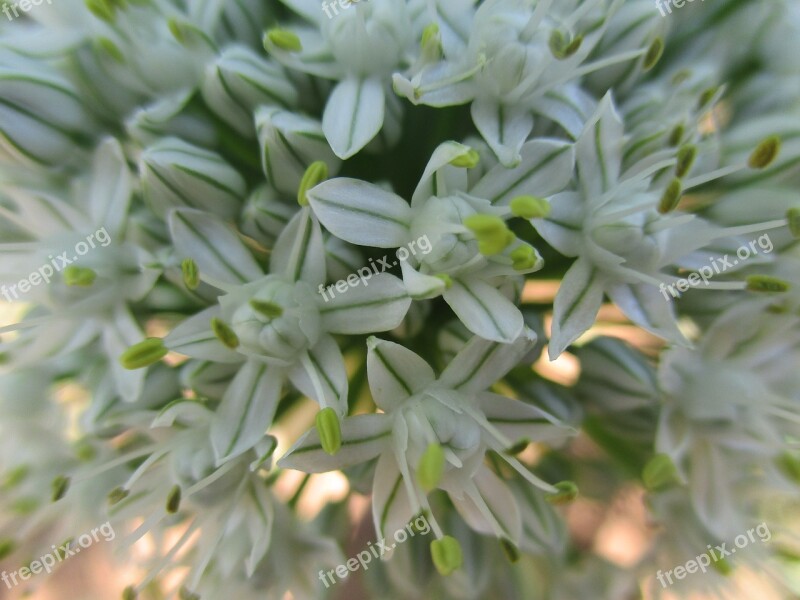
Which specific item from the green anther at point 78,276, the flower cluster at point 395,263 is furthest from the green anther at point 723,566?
the green anther at point 78,276

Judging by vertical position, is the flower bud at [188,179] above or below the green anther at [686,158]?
above

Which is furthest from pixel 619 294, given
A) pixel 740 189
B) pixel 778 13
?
pixel 778 13

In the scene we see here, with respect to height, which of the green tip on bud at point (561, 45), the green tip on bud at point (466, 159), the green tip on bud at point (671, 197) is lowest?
the green tip on bud at point (671, 197)

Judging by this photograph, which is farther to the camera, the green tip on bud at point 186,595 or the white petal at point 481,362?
the green tip on bud at point 186,595

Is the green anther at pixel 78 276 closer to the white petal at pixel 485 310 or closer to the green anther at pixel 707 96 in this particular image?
the white petal at pixel 485 310

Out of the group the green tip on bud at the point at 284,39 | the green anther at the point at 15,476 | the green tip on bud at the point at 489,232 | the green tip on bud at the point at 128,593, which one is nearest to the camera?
the green tip on bud at the point at 489,232

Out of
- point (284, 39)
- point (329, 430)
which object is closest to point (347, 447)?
point (329, 430)

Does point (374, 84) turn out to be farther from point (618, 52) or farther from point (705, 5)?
point (705, 5)
